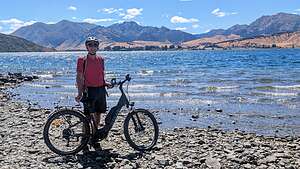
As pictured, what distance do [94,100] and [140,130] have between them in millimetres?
1494

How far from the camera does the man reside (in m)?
11.4

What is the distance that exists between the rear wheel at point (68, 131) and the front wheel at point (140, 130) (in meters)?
1.13

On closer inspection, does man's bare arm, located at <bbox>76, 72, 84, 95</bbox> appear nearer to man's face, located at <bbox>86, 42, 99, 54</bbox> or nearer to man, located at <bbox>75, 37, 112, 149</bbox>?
man, located at <bbox>75, 37, 112, 149</bbox>

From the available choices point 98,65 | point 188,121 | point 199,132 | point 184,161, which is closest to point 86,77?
point 98,65

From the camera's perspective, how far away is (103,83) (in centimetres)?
1167

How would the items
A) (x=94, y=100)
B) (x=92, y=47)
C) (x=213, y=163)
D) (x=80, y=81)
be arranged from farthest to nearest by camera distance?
(x=94, y=100), (x=80, y=81), (x=92, y=47), (x=213, y=163)

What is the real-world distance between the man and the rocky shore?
1150mm

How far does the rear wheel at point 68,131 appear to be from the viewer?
444 inches

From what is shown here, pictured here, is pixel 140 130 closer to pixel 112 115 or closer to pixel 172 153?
pixel 112 115

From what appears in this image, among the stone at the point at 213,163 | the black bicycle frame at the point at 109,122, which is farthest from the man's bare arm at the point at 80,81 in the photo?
the stone at the point at 213,163

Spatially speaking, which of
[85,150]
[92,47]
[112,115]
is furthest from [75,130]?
[92,47]

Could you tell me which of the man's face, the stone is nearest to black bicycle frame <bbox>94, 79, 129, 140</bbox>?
the man's face

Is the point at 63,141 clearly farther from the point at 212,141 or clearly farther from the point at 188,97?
the point at 188,97

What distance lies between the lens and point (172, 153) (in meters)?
11.6
